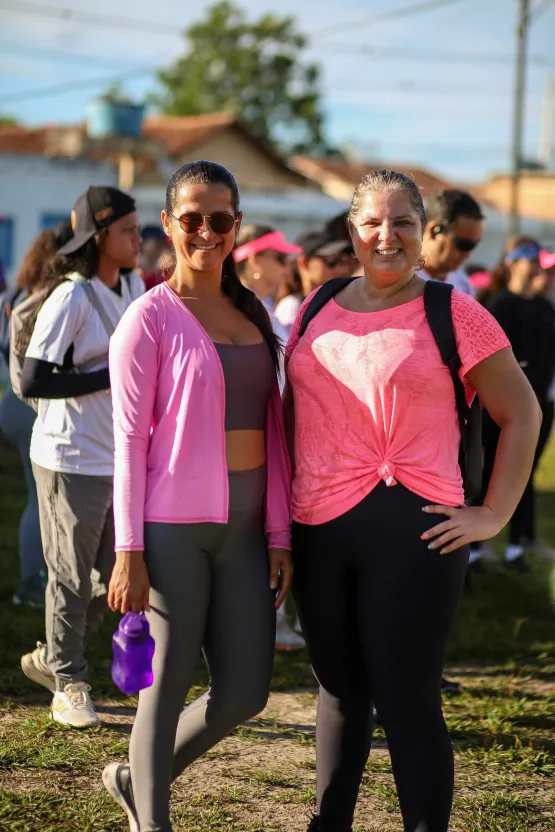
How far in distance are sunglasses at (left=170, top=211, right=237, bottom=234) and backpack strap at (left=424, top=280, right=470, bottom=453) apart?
59 cm

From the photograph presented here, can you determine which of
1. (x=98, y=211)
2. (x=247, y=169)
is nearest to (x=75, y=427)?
(x=98, y=211)

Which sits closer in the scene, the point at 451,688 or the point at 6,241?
the point at 451,688

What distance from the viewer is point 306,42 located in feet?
170

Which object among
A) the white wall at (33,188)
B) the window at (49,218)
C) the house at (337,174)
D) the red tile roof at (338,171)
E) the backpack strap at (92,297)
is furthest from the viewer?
the red tile roof at (338,171)

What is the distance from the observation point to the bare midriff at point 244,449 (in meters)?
2.96

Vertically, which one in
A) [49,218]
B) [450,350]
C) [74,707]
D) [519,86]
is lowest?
[74,707]

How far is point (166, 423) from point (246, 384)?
9.9 inches

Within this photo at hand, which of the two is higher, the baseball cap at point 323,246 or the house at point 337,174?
the house at point 337,174

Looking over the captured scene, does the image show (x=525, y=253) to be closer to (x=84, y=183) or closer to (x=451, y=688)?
(x=451, y=688)

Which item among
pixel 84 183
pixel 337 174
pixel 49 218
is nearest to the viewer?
pixel 49 218

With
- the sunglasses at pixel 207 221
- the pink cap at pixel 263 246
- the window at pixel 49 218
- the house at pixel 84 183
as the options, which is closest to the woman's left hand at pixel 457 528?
the sunglasses at pixel 207 221

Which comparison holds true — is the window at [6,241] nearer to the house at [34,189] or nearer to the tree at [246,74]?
the house at [34,189]

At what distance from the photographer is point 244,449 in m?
2.99

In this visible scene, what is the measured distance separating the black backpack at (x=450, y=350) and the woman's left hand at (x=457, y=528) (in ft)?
0.46
